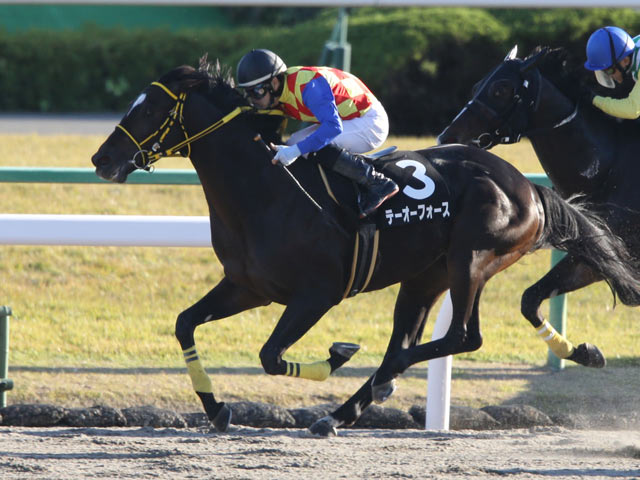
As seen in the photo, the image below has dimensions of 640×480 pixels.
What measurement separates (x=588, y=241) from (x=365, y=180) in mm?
1212

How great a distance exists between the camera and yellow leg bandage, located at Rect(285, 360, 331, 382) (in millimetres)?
4312

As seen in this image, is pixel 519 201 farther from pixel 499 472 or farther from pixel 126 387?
pixel 126 387

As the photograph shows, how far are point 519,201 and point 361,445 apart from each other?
51.4 inches

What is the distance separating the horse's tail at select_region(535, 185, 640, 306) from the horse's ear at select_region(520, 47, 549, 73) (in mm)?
626

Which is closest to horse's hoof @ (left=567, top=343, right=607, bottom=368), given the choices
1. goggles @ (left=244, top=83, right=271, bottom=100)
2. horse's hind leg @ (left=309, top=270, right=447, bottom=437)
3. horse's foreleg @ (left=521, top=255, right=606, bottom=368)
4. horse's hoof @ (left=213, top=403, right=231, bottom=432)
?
horse's foreleg @ (left=521, top=255, right=606, bottom=368)

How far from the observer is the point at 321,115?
420 cm

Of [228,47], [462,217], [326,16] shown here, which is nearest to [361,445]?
[462,217]

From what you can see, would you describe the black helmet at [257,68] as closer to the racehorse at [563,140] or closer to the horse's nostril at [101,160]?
the horse's nostril at [101,160]

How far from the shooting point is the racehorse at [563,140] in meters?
4.96

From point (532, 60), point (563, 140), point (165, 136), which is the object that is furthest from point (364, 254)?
point (532, 60)

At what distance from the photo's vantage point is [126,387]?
5.40 meters

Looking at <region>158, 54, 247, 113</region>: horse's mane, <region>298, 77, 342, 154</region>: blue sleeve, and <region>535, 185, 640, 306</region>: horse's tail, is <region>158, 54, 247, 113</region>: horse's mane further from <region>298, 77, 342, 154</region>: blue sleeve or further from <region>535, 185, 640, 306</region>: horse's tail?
<region>535, 185, 640, 306</region>: horse's tail

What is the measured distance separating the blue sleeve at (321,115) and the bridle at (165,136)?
0.35 meters

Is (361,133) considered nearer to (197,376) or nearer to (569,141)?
(569,141)
